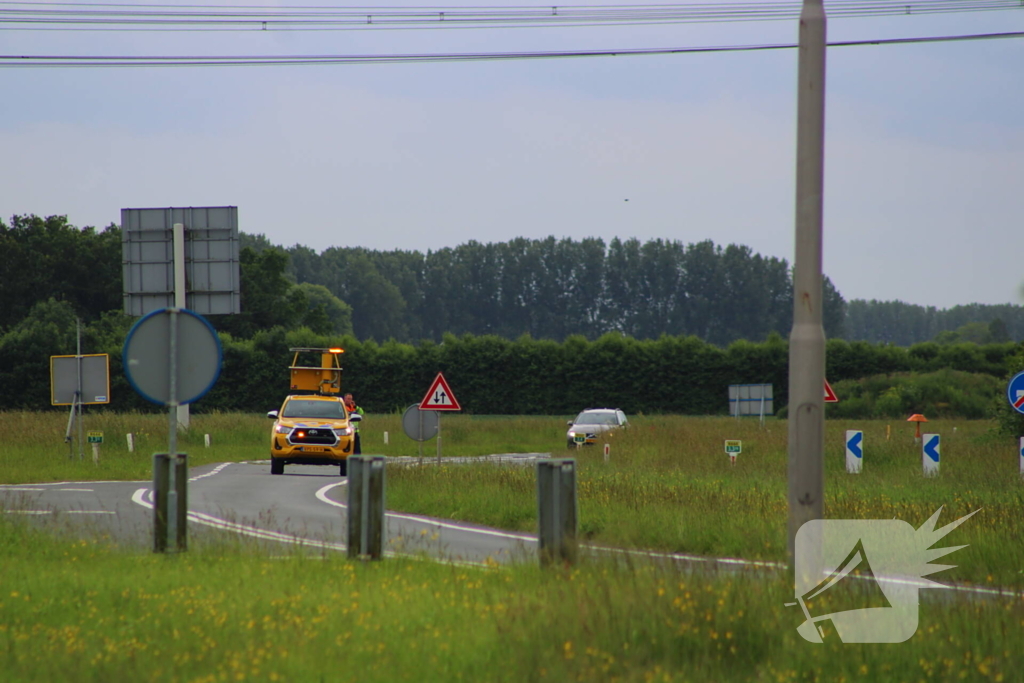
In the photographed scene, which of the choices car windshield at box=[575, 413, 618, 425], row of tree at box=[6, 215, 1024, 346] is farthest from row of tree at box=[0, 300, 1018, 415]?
row of tree at box=[6, 215, 1024, 346]

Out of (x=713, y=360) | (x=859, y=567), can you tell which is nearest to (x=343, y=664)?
(x=859, y=567)

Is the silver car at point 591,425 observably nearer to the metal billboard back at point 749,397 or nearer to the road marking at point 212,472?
the metal billboard back at point 749,397

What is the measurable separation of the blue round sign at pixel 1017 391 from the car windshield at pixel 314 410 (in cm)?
1415

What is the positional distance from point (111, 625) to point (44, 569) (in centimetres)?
277

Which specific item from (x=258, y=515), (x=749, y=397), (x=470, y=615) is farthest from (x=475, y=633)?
(x=749, y=397)

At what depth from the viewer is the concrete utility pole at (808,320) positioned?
25.8 ft

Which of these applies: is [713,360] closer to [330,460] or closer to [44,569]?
[330,460]

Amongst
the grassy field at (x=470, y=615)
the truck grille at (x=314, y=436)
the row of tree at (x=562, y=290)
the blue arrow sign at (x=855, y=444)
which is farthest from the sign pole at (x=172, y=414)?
the row of tree at (x=562, y=290)

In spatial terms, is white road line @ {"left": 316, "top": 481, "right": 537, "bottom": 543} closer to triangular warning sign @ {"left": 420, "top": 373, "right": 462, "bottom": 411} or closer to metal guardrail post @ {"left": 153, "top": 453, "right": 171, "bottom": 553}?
metal guardrail post @ {"left": 153, "top": 453, "right": 171, "bottom": 553}

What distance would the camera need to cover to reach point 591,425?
119 feet

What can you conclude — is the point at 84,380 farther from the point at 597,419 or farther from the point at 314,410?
the point at 597,419

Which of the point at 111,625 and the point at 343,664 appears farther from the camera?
the point at 111,625

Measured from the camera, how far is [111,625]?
24.0 feet

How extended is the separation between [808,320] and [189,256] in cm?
2872
